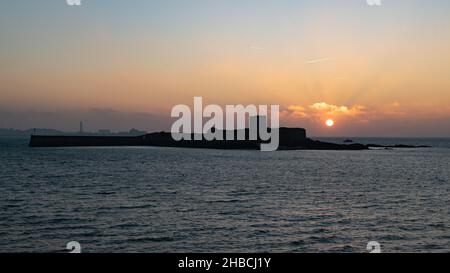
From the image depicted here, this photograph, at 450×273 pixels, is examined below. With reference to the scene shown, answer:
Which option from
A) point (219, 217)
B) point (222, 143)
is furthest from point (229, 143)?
point (219, 217)

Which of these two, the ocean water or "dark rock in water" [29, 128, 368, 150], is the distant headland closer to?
"dark rock in water" [29, 128, 368, 150]

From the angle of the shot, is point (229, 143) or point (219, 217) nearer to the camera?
point (219, 217)

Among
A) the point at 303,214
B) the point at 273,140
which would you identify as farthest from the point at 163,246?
the point at 273,140

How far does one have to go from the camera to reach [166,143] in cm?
19512

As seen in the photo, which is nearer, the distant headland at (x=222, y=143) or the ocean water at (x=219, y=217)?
the ocean water at (x=219, y=217)

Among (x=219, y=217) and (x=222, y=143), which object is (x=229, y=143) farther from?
(x=219, y=217)

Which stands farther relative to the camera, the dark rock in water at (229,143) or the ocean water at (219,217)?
the dark rock in water at (229,143)

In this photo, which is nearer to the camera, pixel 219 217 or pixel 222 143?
pixel 219 217

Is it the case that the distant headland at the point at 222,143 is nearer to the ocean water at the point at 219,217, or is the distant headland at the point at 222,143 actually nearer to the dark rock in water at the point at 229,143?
the dark rock in water at the point at 229,143

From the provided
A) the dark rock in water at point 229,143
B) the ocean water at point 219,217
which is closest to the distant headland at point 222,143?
the dark rock in water at point 229,143

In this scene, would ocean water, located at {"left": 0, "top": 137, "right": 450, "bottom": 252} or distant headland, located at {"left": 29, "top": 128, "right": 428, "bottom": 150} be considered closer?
ocean water, located at {"left": 0, "top": 137, "right": 450, "bottom": 252}

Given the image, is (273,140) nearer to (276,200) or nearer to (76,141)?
(76,141)

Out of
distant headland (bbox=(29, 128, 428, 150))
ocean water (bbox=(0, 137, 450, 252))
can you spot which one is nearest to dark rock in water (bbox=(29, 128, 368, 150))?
distant headland (bbox=(29, 128, 428, 150))
